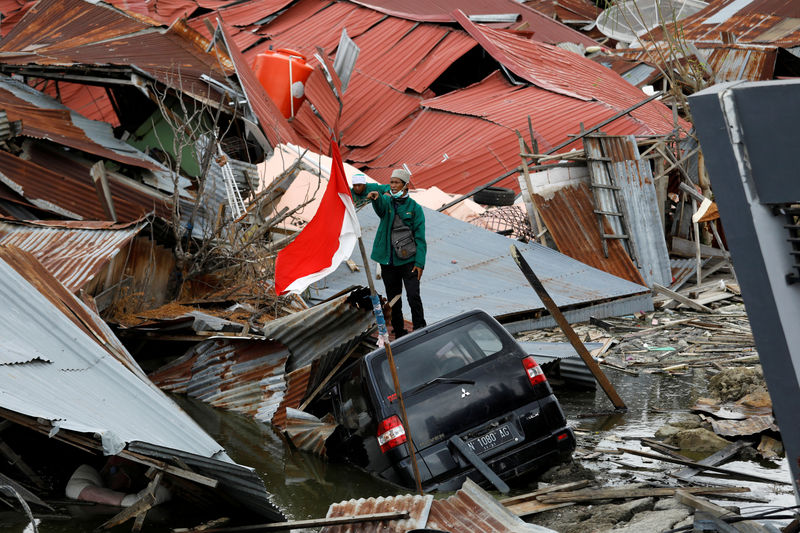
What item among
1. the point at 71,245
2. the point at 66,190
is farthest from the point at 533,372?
the point at 66,190

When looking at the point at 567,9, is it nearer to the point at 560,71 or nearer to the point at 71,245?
the point at 560,71

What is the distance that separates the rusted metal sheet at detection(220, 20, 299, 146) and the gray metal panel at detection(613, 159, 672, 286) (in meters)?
7.03

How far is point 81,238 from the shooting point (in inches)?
449

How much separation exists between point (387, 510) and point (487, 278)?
8.38 meters

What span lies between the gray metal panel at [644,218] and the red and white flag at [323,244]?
965 cm

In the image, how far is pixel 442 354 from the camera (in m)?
7.69

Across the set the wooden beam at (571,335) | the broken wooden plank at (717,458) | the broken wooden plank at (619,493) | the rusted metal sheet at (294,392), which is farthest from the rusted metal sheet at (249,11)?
the broken wooden plank at (619,493)

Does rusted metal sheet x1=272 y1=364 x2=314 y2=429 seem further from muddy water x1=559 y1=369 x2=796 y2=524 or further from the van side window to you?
muddy water x1=559 y1=369 x2=796 y2=524

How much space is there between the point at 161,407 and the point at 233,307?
4.92m

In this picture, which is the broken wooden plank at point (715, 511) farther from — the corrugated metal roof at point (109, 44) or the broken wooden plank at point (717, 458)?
the corrugated metal roof at point (109, 44)

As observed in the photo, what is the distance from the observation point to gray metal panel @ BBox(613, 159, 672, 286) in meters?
15.9

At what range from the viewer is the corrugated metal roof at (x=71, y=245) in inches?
416

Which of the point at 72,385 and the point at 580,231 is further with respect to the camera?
the point at 580,231

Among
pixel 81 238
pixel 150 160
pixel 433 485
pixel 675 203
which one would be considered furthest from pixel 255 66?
pixel 433 485
